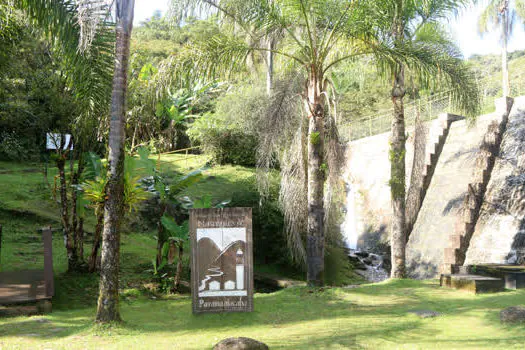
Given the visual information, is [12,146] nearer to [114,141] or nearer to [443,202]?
[114,141]

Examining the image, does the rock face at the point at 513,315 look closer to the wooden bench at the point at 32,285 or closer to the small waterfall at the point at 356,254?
the wooden bench at the point at 32,285

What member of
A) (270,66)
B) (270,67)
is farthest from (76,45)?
(270,66)

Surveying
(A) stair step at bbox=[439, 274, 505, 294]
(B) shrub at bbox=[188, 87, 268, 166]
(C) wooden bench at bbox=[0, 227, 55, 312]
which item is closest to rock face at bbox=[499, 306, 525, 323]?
(A) stair step at bbox=[439, 274, 505, 294]

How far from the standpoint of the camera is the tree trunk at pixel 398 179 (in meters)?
12.5

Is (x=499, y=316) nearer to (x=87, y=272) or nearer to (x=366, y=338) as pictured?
(x=366, y=338)

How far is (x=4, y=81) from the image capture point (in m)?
11.8

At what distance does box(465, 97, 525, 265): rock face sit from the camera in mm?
14266

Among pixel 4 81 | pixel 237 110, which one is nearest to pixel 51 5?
pixel 4 81

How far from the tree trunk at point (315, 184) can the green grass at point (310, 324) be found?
0.74 meters

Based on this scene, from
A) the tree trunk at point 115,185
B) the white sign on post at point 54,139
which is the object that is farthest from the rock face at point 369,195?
the tree trunk at point 115,185

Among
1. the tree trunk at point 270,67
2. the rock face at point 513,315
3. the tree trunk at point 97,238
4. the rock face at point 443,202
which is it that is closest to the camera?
the rock face at point 513,315

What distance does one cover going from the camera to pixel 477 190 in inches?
632

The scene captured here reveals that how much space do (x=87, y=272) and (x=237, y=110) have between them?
51.2 feet

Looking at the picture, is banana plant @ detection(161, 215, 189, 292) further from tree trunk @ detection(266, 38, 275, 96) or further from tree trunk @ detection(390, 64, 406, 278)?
tree trunk @ detection(390, 64, 406, 278)
